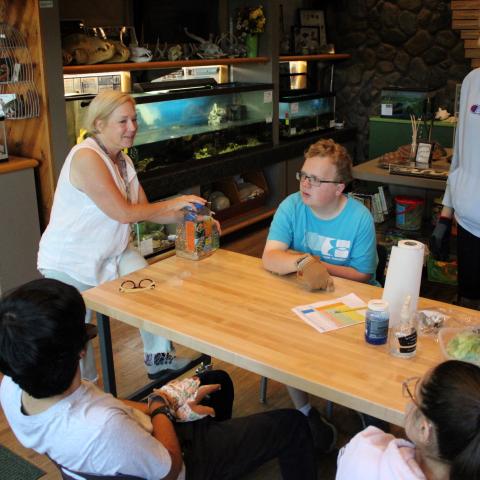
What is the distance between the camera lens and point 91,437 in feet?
4.40

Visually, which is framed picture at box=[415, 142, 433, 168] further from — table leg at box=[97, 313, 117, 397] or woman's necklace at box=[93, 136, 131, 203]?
table leg at box=[97, 313, 117, 397]

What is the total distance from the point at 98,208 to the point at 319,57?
433 centimetres

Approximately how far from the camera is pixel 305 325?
1919 mm

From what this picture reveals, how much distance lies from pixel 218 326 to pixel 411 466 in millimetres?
839

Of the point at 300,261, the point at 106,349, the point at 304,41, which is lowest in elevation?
the point at 106,349

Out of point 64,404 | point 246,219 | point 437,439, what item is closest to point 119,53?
point 246,219

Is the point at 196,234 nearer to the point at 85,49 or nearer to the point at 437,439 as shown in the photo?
the point at 437,439

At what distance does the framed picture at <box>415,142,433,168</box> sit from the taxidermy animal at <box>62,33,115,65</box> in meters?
2.10

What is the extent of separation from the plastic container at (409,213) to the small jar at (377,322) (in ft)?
8.16

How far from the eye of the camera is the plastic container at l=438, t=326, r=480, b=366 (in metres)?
1.62

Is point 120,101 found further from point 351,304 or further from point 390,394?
point 390,394

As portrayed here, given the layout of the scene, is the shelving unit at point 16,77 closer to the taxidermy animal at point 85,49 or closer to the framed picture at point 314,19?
the taxidermy animal at point 85,49

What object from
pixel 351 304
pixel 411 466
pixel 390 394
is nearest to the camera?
pixel 411 466

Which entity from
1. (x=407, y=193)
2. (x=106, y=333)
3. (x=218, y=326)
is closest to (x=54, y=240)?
(x=106, y=333)
